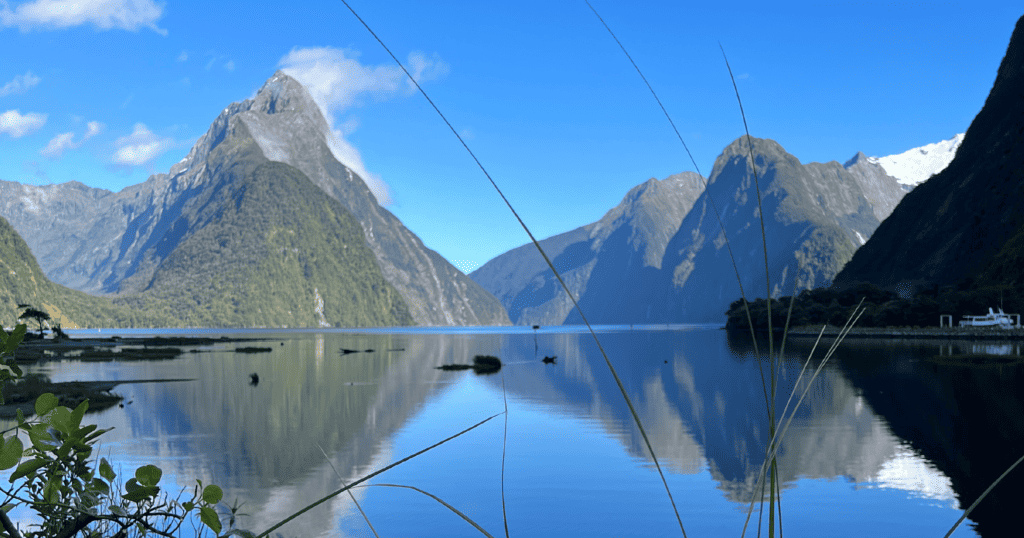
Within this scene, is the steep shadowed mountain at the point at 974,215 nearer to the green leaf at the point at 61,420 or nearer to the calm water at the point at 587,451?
the calm water at the point at 587,451

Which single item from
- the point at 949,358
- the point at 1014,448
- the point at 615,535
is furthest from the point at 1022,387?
the point at 615,535

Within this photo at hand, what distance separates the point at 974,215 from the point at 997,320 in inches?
1339

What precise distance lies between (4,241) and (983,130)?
213164 millimetres

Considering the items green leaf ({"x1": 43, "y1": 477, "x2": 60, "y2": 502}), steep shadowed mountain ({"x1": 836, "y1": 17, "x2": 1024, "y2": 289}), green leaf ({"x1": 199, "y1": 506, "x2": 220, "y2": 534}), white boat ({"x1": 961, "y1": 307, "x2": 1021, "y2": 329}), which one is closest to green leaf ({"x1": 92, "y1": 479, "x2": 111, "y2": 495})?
green leaf ({"x1": 43, "y1": 477, "x2": 60, "y2": 502})

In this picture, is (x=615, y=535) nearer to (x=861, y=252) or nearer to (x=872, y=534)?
(x=872, y=534)

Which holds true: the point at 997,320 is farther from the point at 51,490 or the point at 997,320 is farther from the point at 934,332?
the point at 51,490

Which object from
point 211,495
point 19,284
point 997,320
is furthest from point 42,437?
point 19,284

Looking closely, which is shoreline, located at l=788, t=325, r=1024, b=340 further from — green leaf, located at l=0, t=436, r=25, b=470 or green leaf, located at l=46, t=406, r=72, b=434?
green leaf, located at l=0, t=436, r=25, b=470

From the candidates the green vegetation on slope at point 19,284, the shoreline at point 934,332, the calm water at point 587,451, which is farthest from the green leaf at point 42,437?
the green vegetation on slope at point 19,284

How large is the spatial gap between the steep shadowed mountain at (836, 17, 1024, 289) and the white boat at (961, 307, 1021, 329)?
24.0ft

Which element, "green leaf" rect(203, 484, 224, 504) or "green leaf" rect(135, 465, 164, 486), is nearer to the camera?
"green leaf" rect(135, 465, 164, 486)

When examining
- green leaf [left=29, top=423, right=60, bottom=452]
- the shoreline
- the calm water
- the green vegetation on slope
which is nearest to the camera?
green leaf [left=29, top=423, right=60, bottom=452]

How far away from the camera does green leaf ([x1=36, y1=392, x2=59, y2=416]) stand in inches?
85.3

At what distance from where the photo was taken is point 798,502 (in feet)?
57.8
